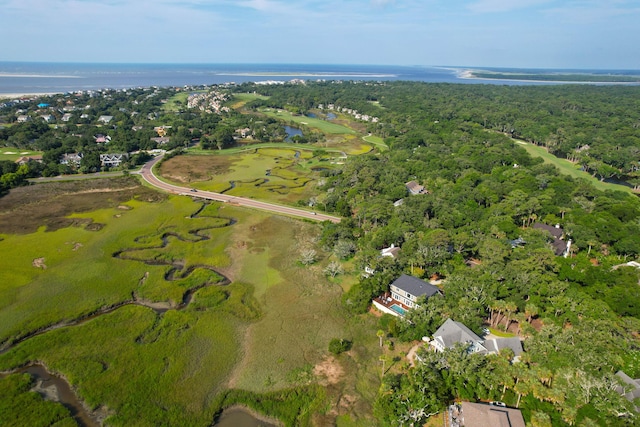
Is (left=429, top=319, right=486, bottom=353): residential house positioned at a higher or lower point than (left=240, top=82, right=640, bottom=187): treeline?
lower

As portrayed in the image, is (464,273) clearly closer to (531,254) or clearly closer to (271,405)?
(531,254)

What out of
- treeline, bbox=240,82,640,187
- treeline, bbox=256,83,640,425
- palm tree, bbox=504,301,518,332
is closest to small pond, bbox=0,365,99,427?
treeline, bbox=256,83,640,425

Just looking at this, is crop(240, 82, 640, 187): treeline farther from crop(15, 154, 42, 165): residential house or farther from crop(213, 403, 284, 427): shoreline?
crop(15, 154, 42, 165): residential house

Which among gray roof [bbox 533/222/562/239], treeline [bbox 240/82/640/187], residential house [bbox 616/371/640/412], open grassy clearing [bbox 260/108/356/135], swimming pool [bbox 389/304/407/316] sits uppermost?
treeline [bbox 240/82/640/187]

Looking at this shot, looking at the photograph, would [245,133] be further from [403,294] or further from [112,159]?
[403,294]

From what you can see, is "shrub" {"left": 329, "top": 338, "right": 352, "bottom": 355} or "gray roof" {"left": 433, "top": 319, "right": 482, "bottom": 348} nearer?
"gray roof" {"left": 433, "top": 319, "right": 482, "bottom": 348}

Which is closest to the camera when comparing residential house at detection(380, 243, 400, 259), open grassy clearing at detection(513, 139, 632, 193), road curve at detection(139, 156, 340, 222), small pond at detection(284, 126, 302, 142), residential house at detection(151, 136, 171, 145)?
residential house at detection(380, 243, 400, 259)

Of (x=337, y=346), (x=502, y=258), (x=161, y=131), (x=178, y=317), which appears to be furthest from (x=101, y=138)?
(x=502, y=258)
